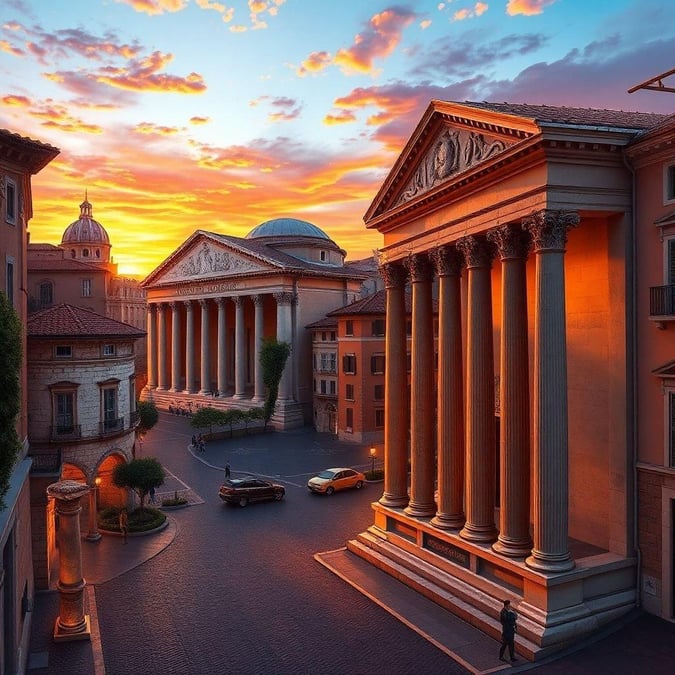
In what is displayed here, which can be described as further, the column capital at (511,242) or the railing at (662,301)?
the column capital at (511,242)

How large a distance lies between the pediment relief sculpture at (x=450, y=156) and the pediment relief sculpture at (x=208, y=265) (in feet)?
127

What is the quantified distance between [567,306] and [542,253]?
156 inches

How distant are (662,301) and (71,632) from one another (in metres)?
18.7

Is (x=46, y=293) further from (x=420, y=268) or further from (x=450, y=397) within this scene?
(x=450, y=397)

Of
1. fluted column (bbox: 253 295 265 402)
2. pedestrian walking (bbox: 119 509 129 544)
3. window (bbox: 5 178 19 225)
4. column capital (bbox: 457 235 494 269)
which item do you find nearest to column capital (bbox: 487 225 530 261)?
column capital (bbox: 457 235 494 269)

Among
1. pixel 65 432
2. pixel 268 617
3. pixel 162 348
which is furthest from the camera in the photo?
pixel 162 348

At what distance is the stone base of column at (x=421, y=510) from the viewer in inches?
859

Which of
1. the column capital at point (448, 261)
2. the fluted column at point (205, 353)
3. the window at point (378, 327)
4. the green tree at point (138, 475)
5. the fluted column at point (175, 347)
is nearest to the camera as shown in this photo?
the column capital at point (448, 261)

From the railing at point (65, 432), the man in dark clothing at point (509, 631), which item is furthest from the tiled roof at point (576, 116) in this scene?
the railing at point (65, 432)

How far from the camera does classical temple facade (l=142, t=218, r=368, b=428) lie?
58438mm

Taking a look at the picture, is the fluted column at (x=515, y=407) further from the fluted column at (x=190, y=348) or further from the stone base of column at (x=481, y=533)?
the fluted column at (x=190, y=348)

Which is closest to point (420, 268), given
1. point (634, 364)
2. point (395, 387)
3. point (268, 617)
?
point (395, 387)

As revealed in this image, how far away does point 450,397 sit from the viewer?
20531 mm

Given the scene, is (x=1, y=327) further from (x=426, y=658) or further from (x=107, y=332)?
(x=107, y=332)
